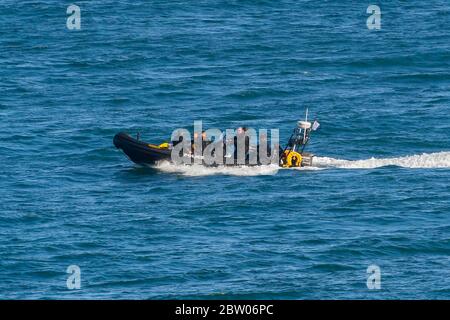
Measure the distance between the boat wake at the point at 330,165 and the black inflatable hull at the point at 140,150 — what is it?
0.39m

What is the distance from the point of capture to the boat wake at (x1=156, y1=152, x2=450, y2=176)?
45.2m

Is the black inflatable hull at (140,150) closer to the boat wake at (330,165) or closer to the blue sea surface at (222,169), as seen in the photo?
the boat wake at (330,165)

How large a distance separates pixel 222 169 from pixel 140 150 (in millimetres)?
3295

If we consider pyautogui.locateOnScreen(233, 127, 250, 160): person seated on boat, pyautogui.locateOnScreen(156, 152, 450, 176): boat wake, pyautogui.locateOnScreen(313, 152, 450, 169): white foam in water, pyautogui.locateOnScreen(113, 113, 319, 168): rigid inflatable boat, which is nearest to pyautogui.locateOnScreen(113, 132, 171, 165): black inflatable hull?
pyautogui.locateOnScreen(113, 113, 319, 168): rigid inflatable boat

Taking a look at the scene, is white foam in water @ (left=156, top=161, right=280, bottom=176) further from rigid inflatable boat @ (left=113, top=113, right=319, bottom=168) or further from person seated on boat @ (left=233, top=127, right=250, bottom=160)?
person seated on boat @ (left=233, top=127, right=250, bottom=160)

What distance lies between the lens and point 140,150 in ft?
148

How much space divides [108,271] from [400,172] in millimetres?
15552

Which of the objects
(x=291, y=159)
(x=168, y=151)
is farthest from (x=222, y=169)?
(x=291, y=159)

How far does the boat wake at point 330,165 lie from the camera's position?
45156 mm

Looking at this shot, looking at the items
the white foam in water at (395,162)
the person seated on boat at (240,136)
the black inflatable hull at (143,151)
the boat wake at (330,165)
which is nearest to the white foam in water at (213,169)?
the boat wake at (330,165)

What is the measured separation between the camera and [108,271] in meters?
33.1

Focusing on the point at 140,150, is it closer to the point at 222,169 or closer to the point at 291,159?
the point at 222,169

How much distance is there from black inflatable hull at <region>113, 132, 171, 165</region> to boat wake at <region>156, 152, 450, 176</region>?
39cm
